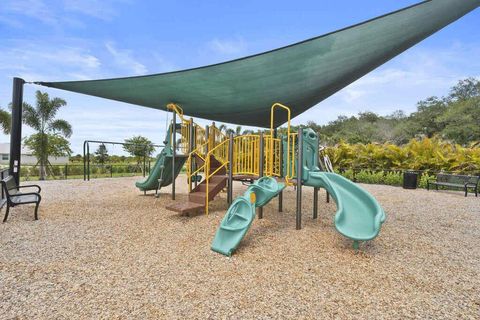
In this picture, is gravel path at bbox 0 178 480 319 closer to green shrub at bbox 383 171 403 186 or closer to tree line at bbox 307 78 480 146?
green shrub at bbox 383 171 403 186

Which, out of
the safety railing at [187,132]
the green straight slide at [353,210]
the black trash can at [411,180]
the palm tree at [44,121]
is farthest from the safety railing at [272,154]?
the palm tree at [44,121]

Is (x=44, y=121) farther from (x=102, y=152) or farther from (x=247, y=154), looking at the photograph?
(x=247, y=154)

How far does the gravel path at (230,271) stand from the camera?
2.16 meters

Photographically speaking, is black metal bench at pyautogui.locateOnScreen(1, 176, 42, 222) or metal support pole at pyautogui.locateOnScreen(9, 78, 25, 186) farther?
metal support pole at pyautogui.locateOnScreen(9, 78, 25, 186)

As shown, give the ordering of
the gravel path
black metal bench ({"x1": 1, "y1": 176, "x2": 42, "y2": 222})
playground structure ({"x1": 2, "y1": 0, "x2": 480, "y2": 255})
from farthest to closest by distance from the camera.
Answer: black metal bench ({"x1": 1, "y1": 176, "x2": 42, "y2": 222})
playground structure ({"x1": 2, "y1": 0, "x2": 480, "y2": 255})
the gravel path

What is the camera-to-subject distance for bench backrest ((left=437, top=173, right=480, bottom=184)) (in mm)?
8380

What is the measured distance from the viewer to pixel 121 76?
180 inches

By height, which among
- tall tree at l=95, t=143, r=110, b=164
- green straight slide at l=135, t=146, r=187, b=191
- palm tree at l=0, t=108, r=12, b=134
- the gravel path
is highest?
palm tree at l=0, t=108, r=12, b=134

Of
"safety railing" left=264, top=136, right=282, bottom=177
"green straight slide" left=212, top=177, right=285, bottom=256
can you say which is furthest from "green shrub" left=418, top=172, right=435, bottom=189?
"green straight slide" left=212, top=177, right=285, bottom=256

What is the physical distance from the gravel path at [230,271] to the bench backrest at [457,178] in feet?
15.1

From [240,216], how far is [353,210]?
1.55 meters

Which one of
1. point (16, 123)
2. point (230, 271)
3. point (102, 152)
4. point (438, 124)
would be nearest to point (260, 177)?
point (230, 271)

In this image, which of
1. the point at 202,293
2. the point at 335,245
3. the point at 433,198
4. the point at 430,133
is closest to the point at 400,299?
the point at 335,245

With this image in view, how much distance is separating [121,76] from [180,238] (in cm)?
289
